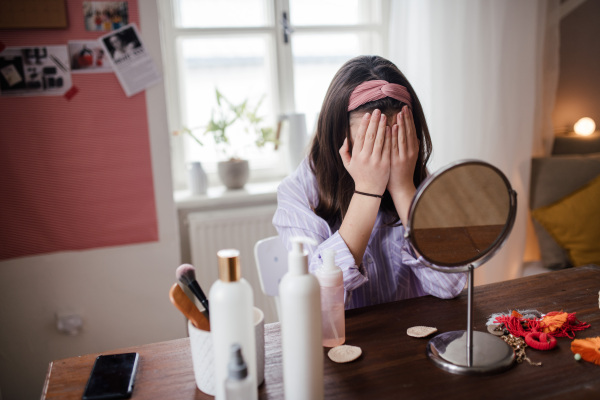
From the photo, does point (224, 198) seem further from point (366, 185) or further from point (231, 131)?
point (366, 185)

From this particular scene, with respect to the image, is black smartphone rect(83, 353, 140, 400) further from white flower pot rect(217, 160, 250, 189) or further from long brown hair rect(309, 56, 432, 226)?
white flower pot rect(217, 160, 250, 189)

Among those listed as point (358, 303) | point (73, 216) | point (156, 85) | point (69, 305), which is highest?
point (156, 85)

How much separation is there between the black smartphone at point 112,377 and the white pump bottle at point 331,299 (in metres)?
0.33

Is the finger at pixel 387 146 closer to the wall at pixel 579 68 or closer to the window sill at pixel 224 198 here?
the window sill at pixel 224 198

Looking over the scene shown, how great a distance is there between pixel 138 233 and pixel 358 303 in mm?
1048

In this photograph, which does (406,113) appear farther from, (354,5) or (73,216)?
(354,5)

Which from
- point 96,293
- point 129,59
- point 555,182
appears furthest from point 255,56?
point 555,182

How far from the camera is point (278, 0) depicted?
7.52 ft

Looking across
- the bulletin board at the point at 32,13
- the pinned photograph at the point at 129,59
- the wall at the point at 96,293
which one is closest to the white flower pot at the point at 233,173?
the wall at the point at 96,293

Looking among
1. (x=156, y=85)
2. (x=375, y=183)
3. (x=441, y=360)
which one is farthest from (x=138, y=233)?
(x=441, y=360)

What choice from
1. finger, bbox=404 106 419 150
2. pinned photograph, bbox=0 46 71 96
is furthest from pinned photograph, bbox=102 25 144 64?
finger, bbox=404 106 419 150

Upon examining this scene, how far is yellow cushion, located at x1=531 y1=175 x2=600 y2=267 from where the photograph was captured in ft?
6.77

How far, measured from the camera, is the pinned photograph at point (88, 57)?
174 cm

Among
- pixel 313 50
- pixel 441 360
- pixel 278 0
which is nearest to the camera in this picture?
pixel 441 360
